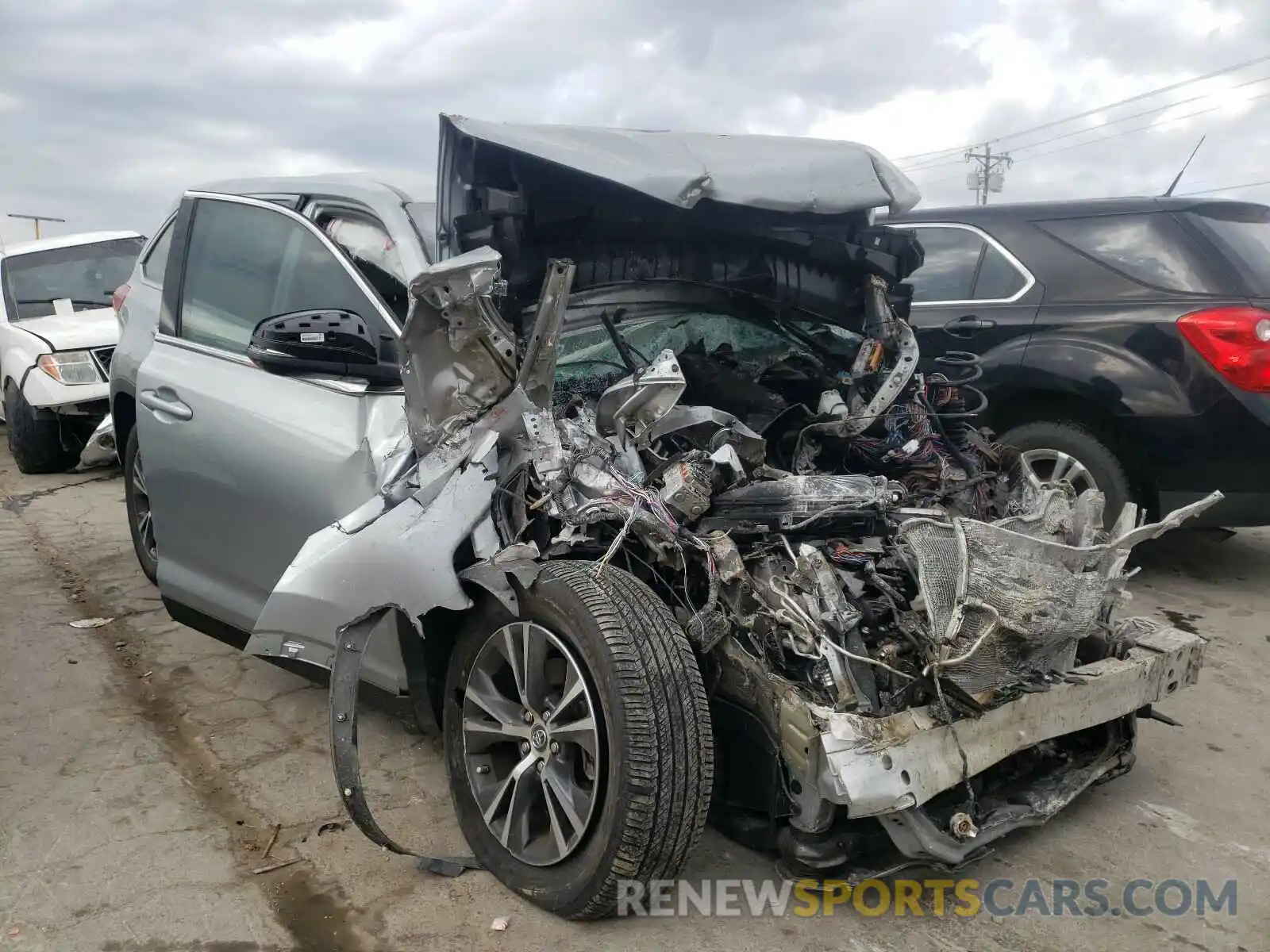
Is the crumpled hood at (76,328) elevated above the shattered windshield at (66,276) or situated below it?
below

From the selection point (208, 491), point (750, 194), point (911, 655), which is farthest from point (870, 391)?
point (208, 491)

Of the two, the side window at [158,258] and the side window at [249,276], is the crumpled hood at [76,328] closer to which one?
the side window at [158,258]

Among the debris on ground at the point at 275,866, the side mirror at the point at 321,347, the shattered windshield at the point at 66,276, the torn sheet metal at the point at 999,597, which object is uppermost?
the side mirror at the point at 321,347

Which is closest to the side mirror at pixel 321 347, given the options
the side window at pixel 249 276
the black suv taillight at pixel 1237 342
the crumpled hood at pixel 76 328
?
the side window at pixel 249 276

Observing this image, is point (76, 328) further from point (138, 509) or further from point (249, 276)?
point (249, 276)

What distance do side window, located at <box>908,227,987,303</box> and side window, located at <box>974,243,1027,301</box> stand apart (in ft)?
0.14

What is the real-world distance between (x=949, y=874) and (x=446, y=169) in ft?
8.22

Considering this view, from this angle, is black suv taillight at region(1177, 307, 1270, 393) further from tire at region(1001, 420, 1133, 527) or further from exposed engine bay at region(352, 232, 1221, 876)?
exposed engine bay at region(352, 232, 1221, 876)

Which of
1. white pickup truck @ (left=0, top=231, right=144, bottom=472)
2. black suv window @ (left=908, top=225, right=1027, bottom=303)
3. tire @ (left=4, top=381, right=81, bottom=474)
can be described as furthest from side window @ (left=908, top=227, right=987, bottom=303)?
tire @ (left=4, top=381, right=81, bottom=474)

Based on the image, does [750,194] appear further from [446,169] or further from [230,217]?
[230,217]

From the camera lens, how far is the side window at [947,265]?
551 cm

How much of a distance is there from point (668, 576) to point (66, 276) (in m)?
9.11

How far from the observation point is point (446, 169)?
3152mm

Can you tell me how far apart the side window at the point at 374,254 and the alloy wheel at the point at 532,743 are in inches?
46.9
